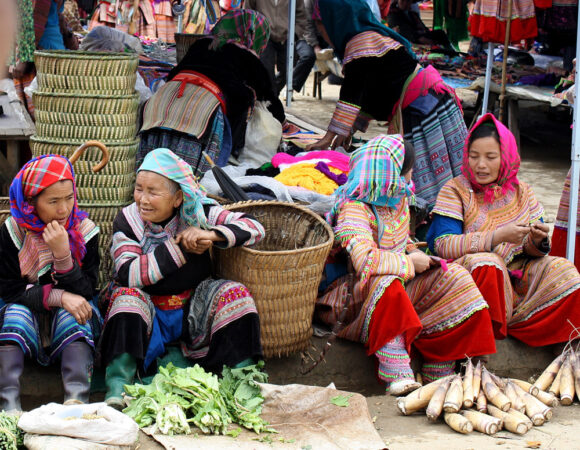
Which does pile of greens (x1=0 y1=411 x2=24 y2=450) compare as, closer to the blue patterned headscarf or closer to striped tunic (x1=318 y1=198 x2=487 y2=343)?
the blue patterned headscarf

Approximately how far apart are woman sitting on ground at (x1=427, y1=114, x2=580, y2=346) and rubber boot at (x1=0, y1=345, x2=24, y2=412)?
2173 mm

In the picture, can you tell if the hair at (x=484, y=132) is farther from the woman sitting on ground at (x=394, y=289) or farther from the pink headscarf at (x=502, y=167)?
the woman sitting on ground at (x=394, y=289)

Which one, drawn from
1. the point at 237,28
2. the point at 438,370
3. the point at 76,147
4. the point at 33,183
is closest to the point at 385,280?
the point at 438,370

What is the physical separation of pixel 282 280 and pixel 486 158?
130 cm

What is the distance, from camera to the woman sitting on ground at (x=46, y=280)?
3156 mm

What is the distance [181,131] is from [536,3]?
17.4 feet

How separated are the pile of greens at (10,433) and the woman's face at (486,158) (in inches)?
99.4

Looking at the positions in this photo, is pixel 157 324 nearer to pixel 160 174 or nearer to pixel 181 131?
pixel 160 174

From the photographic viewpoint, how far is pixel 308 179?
15.3 ft

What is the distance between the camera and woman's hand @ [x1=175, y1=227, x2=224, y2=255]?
132 inches

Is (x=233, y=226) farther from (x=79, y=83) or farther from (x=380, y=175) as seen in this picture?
(x=79, y=83)

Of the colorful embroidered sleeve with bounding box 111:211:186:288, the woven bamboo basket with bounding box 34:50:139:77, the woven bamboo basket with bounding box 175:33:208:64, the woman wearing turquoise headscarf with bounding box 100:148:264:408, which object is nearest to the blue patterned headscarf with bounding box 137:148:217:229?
the woman wearing turquoise headscarf with bounding box 100:148:264:408

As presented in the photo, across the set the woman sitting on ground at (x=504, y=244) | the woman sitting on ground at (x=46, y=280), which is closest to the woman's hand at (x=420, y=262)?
the woman sitting on ground at (x=504, y=244)

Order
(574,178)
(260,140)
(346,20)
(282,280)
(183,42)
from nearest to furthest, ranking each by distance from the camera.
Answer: (282,280) < (574,178) < (346,20) < (260,140) < (183,42)
